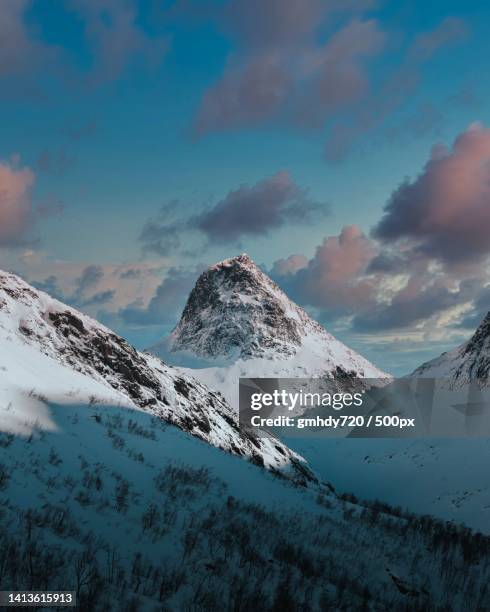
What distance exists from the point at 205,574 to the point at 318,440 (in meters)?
78.8

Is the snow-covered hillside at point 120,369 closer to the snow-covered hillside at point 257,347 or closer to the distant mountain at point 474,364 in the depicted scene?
the distant mountain at point 474,364

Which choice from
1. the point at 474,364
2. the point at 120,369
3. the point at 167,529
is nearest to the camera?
the point at 167,529

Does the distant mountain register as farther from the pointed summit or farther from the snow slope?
the pointed summit

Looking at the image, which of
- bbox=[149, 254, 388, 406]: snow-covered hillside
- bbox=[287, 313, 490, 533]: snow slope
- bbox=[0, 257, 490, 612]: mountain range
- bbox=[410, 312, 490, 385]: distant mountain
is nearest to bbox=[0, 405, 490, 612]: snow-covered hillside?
bbox=[0, 257, 490, 612]: mountain range

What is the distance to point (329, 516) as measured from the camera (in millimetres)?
11008

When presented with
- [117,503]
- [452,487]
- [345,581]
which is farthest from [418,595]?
[452,487]

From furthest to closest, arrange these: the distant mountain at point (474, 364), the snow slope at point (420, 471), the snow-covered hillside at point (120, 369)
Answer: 1. the distant mountain at point (474, 364)
2. the snow slope at point (420, 471)
3. the snow-covered hillside at point (120, 369)

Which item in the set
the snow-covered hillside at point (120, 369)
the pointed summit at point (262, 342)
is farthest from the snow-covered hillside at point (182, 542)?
the pointed summit at point (262, 342)

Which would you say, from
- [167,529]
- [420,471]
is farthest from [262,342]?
[167,529]

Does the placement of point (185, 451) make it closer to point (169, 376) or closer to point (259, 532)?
point (259, 532)

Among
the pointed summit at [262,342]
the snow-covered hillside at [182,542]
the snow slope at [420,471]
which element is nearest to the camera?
the snow-covered hillside at [182,542]

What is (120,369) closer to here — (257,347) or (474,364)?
(474,364)

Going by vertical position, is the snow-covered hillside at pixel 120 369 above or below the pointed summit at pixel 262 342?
below

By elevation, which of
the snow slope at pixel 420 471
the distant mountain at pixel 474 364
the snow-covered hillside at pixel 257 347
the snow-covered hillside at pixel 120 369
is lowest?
the snow slope at pixel 420 471
